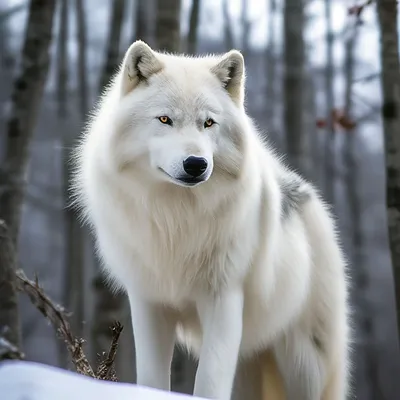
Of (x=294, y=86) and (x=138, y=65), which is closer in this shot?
(x=138, y=65)

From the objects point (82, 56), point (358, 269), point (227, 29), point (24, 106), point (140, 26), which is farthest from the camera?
point (227, 29)

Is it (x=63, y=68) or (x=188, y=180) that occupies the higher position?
(x=188, y=180)

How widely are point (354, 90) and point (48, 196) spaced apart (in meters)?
7.57

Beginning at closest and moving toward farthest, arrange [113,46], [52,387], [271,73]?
[52,387], [113,46], [271,73]

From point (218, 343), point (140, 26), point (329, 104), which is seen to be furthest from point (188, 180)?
point (329, 104)

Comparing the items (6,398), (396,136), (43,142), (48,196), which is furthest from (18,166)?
(43,142)

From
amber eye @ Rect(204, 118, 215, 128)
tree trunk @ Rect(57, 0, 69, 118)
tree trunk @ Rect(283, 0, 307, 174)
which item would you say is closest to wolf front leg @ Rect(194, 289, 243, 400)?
amber eye @ Rect(204, 118, 215, 128)

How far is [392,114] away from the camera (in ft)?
17.5

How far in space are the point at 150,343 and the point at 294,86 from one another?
8.45 meters

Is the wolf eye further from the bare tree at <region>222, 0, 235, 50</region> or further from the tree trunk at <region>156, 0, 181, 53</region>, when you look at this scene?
the bare tree at <region>222, 0, 235, 50</region>

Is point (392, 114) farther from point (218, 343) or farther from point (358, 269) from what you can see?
point (358, 269)

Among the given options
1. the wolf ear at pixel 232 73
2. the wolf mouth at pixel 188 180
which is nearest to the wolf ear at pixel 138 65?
the wolf ear at pixel 232 73

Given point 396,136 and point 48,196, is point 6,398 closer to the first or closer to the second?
point 396,136

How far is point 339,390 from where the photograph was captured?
4906 mm
